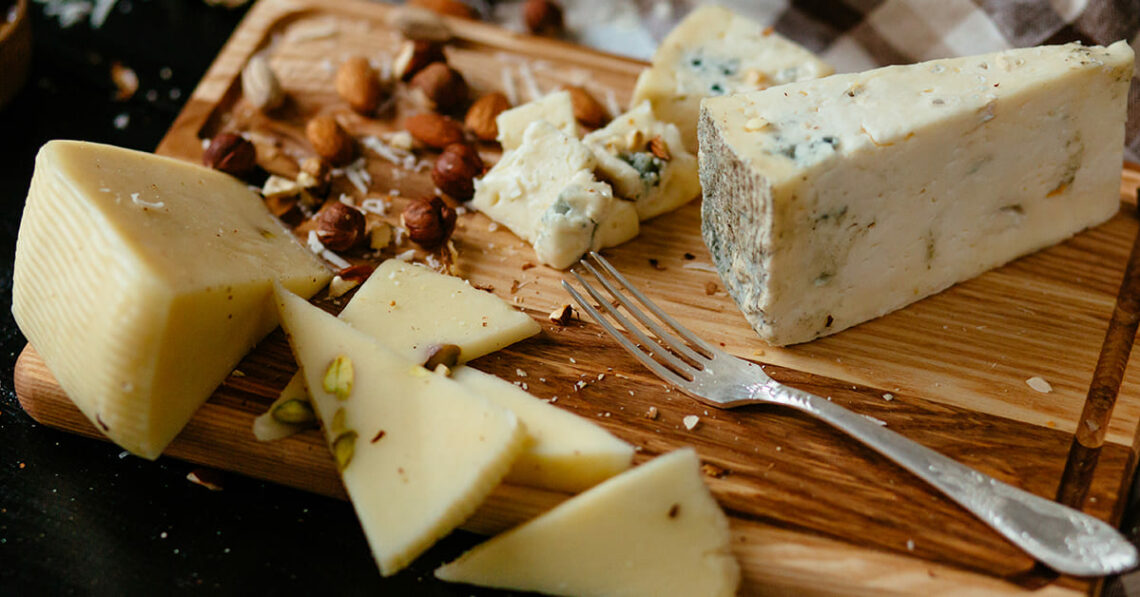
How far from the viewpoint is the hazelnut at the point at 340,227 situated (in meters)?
2.31

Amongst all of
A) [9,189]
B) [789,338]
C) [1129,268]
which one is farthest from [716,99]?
[9,189]

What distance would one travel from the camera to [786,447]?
1.97 meters

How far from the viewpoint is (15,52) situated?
283 cm

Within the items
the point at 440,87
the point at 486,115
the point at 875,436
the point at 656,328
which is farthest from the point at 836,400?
the point at 440,87

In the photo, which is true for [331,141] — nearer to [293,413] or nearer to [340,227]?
[340,227]

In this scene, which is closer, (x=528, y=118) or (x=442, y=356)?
(x=442, y=356)

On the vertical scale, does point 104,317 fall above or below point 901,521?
above

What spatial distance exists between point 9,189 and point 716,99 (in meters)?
1.94

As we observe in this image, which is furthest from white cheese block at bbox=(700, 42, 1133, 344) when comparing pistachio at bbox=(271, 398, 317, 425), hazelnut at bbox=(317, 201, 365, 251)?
pistachio at bbox=(271, 398, 317, 425)

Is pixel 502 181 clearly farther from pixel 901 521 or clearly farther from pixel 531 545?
pixel 901 521

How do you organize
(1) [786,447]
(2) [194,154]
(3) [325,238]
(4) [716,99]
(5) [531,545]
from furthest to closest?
1. (2) [194,154]
2. (3) [325,238]
3. (4) [716,99]
4. (1) [786,447]
5. (5) [531,545]

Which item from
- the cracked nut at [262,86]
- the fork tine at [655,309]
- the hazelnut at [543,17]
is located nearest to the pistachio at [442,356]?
the fork tine at [655,309]

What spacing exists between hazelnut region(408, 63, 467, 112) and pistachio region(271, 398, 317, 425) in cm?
112

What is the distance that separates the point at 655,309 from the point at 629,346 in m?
0.14
